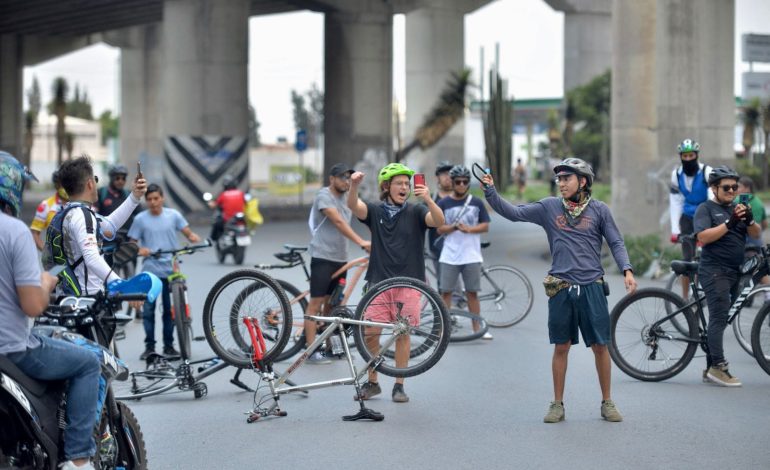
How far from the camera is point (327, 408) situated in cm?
962

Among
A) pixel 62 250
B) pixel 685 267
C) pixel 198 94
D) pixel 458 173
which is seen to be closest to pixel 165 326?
pixel 458 173

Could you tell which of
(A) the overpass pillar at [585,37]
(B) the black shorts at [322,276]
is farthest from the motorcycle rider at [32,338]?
(A) the overpass pillar at [585,37]

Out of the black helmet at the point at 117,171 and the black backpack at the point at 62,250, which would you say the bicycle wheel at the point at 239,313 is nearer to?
the black backpack at the point at 62,250

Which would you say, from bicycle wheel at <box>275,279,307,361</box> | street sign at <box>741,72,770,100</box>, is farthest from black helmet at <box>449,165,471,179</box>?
street sign at <box>741,72,770,100</box>

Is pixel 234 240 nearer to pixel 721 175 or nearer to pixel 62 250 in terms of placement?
pixel 721 175

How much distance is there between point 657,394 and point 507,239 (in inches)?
870

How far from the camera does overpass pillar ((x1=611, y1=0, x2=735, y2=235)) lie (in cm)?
2409

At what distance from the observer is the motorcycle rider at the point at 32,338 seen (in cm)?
556

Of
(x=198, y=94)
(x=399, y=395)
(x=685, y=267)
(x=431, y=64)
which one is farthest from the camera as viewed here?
(x=431, y=64)

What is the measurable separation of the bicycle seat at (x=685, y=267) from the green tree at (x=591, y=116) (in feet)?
198

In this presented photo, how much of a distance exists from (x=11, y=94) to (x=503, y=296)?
56.1 meters

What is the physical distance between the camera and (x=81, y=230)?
25.8 feet

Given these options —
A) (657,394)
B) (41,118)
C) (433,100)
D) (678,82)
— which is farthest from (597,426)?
(41,118)

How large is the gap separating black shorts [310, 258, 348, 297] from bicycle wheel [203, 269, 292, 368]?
57.8 inches
